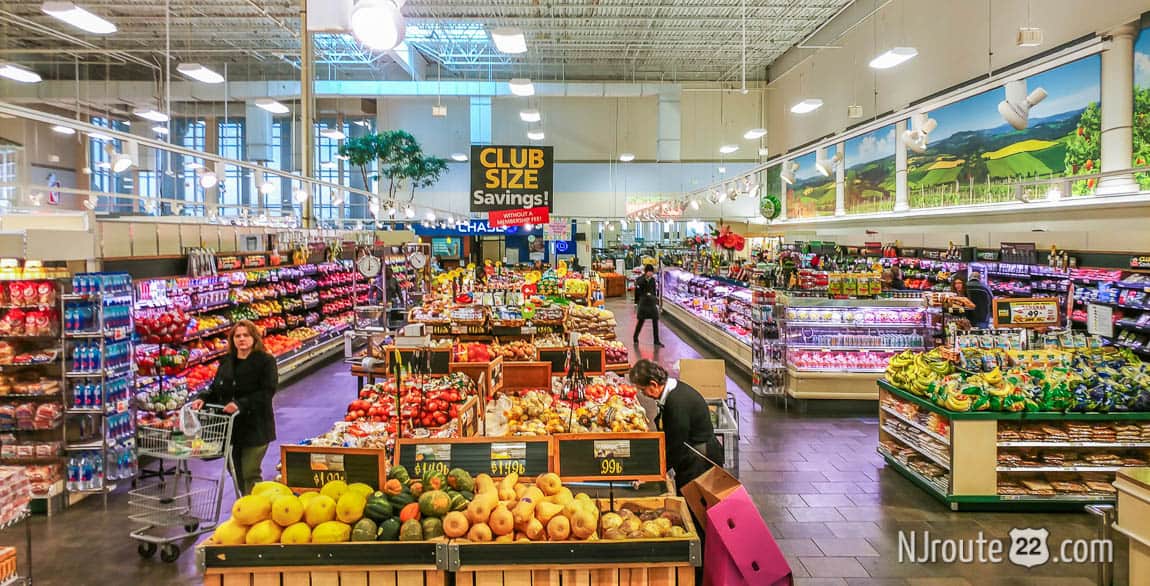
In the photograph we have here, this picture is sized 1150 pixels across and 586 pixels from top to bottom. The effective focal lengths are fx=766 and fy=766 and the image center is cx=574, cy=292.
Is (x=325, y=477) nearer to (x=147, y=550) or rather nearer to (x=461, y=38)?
(x=147, y=550)

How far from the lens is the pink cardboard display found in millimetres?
2996

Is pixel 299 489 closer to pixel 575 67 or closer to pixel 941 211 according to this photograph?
pixel 941 211

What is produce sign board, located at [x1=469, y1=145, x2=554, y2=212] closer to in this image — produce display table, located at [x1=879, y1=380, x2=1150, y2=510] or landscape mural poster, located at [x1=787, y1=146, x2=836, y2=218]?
produce display table, located at [x1=879, y1=380, x2=1150, y2=510]

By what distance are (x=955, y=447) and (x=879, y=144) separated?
12.5m

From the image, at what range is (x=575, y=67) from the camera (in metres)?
25.3

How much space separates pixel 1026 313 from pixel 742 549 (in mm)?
5845

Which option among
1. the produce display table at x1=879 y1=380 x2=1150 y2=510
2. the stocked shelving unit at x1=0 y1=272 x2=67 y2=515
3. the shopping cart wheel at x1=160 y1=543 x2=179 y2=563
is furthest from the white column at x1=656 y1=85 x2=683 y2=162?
the shopping cart wheel at x1=160 y1=543 x2=179 y2=563

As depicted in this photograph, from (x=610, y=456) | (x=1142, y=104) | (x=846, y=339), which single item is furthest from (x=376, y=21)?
(x=1142, y=104)

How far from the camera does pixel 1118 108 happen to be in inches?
377

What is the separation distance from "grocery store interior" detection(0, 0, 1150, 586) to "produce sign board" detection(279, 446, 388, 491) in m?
0.02

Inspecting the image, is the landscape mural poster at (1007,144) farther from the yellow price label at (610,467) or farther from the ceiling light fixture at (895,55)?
the yellow price label at (610,467)

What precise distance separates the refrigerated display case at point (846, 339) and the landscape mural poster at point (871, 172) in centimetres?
751

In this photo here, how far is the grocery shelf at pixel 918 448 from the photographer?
19.8 feet

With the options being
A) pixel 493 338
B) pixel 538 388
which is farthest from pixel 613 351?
pixel 538 388
